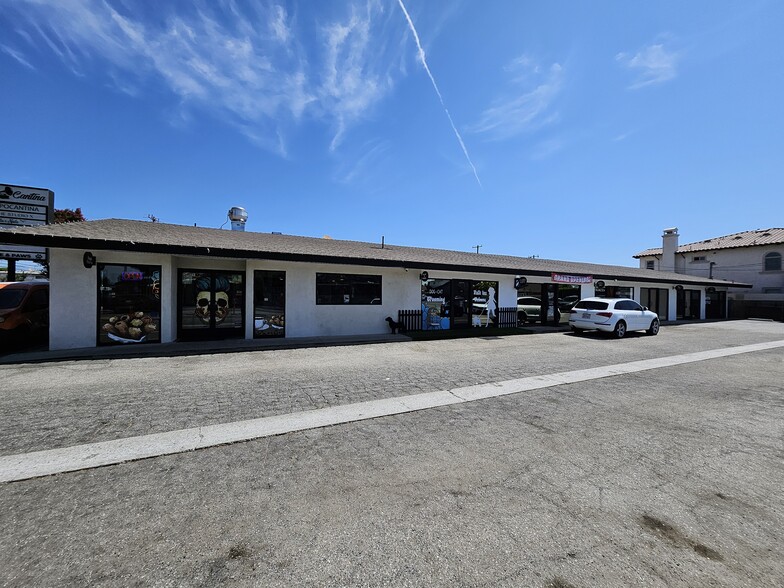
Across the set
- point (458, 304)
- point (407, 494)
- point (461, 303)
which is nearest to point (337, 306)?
point (458, 304)

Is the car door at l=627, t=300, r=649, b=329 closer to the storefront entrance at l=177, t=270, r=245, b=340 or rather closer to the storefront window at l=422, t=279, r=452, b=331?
the storefront window at l=422, t=279, r=452, b=331

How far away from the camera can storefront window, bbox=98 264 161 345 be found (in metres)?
10.0

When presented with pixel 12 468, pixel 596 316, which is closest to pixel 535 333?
pixel 596 316

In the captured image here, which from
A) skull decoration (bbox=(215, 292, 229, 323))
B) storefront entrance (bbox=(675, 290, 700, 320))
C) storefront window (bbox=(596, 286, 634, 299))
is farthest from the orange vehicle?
storefront entrance (bbox=(675, 290, 700, 320))

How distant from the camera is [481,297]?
16703 millimetres

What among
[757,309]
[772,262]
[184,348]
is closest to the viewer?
[184,348]

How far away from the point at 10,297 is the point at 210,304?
17.6 ft

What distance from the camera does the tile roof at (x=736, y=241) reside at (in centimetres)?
3008

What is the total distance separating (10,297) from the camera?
1020cm

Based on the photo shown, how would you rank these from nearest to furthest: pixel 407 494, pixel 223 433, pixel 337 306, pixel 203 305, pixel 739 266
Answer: pixel 407 494 → pixel 223 433 → pixel 203 305 → pixel 337 306 → pixel 739 266

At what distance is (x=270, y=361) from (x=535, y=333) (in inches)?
458

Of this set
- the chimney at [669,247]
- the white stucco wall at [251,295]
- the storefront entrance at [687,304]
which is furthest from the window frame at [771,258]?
the white stucco wall at [251,295]

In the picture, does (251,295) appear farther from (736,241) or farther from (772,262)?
(736,241)

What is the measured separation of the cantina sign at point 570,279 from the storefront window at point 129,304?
56.1ft
